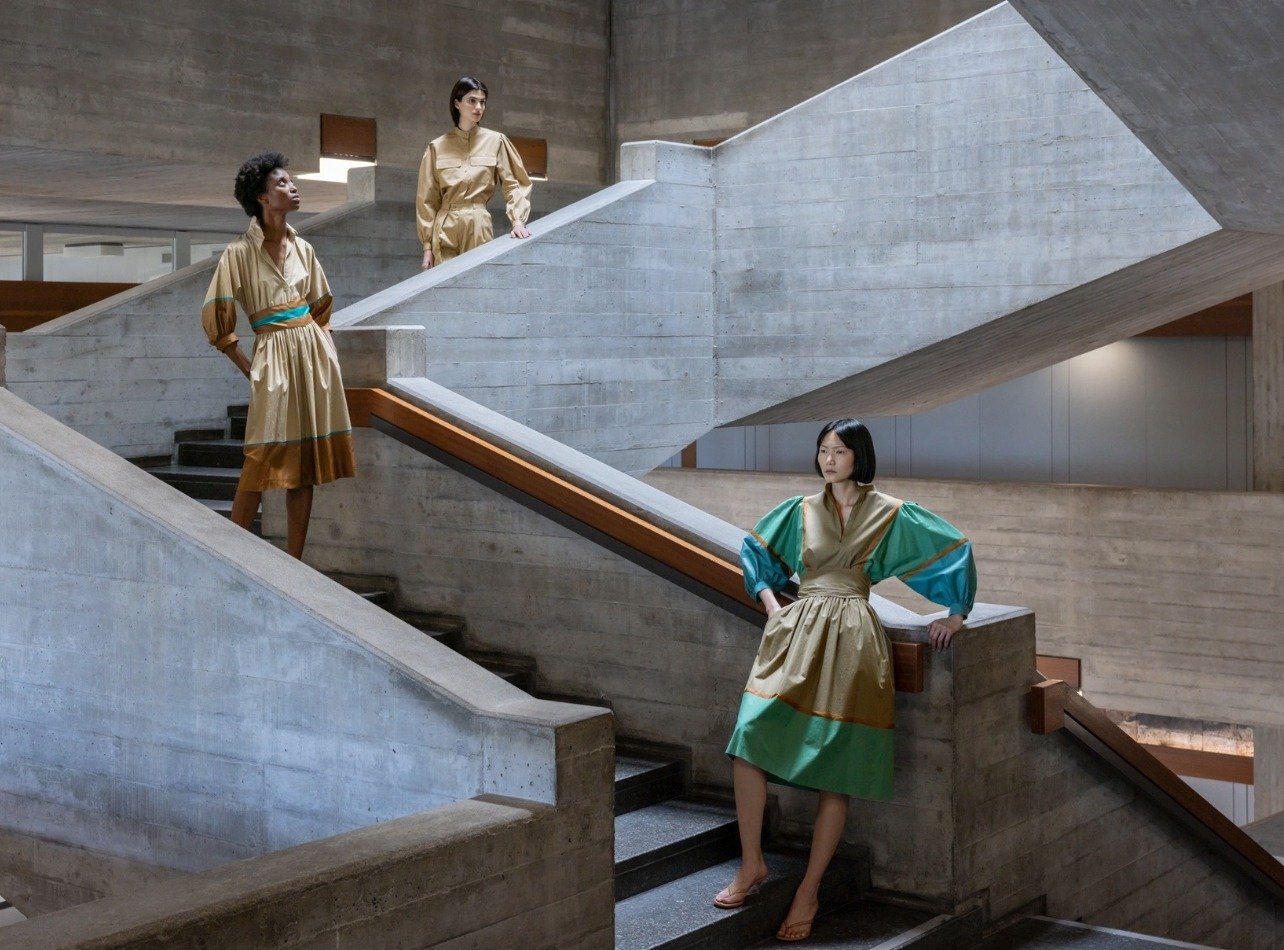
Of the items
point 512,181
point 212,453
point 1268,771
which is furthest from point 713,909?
point 1268,771

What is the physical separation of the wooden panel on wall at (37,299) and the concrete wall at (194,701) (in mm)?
7198

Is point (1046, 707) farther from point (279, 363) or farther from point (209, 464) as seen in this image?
point (209, 464)

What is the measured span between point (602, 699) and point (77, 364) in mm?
4042

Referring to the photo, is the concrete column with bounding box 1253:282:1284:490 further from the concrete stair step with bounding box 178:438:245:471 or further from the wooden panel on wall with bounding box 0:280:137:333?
the wooden panel on wall with bounding box 0:280:137:333

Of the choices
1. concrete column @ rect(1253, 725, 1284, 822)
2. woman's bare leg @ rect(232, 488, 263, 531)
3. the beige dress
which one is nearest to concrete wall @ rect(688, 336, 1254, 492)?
concrete column @ rect(1253, 725, 1284, 822)

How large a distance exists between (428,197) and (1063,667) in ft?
24.0

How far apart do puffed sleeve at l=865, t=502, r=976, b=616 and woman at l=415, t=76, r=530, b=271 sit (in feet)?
14.0

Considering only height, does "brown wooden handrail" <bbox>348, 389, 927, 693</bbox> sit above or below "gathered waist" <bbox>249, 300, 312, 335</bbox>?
below

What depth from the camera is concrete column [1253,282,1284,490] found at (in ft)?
40.5

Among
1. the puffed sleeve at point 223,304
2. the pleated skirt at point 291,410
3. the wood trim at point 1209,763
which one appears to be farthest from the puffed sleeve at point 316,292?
the wood trim at point 1209,763

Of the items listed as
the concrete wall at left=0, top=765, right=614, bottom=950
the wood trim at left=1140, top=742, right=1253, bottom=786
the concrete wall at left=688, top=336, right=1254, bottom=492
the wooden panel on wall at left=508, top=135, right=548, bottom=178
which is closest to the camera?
the concrete wall at left=0, top=765, right=614, bottom=950

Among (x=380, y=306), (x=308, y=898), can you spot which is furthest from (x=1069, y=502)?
(x=308, y=898)

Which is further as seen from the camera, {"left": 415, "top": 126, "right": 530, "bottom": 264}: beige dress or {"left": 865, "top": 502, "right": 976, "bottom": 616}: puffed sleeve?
{"left": 415, "top": 126, "right": 530, "bottom": 264}: beige dress

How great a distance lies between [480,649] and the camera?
19.9 ft
